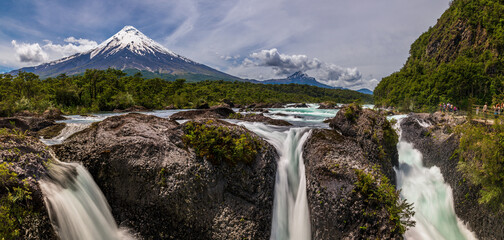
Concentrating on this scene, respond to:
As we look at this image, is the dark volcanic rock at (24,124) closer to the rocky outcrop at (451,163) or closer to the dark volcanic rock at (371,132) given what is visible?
the dark volcanic rock at (371,132)

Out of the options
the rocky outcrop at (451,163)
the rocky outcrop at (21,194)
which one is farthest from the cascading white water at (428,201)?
the rocky outcrop at (21,194)

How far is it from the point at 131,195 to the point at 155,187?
78 centimetres

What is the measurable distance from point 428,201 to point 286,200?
23.8 ft

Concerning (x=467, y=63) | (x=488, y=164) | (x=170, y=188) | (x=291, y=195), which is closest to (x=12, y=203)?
(x=170, y=188)

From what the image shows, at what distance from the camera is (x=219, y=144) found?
23.4 feet

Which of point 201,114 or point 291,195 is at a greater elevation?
point 201,114

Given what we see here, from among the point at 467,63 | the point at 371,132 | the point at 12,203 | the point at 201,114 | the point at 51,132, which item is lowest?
the point at 12,203

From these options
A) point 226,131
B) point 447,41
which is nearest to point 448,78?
point 447,41

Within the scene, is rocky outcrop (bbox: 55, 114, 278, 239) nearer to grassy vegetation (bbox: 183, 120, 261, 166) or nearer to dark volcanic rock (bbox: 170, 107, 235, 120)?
grassy vegetation (bbox: 183, 120, 261, 166)

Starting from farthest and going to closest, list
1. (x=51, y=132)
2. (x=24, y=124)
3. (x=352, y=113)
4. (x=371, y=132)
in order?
(x=24, y=124), (x=51, y=132), (x=352, y=113), (x=371, y=132)

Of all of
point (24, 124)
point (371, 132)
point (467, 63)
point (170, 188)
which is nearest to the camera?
point (170, 188)

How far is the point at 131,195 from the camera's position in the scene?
6387 millimetres

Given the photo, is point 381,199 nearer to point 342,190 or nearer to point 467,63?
point 342,190

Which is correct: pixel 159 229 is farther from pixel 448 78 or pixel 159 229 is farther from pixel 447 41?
pixel 447 41
